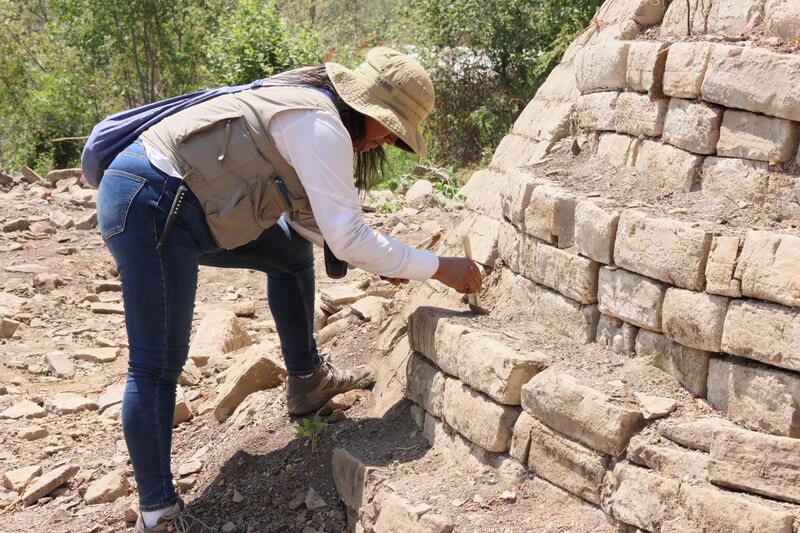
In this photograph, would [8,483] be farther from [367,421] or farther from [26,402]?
[367,421]

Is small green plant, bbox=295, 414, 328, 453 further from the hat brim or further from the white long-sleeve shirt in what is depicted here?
the hat brim

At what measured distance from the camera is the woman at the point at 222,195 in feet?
10.4

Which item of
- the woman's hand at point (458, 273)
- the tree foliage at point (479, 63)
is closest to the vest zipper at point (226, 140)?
the woman's hand at point (458, 273)

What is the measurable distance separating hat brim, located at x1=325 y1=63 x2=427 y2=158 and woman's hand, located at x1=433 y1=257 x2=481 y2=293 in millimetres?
486

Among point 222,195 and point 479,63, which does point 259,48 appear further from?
point 222,195

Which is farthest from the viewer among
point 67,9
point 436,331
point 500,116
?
point 67,9

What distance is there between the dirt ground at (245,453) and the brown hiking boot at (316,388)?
96mm

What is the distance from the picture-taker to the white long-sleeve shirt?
3119 mm

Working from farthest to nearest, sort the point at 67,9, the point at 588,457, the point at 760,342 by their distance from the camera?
the point at 67,9, the point at 588,457, the point at 760,342

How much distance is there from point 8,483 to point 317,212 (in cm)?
222

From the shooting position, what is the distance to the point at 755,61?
2.95 meters

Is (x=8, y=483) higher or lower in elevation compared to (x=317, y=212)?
lower

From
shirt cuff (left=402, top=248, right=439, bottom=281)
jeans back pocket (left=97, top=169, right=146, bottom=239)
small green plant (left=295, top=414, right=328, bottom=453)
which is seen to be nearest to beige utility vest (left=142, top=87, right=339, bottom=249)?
jeans back pocket (left=97, top=169, right=146, bottom=239)

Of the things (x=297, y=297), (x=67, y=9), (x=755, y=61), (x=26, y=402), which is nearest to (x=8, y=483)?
(x=26, y=402)
